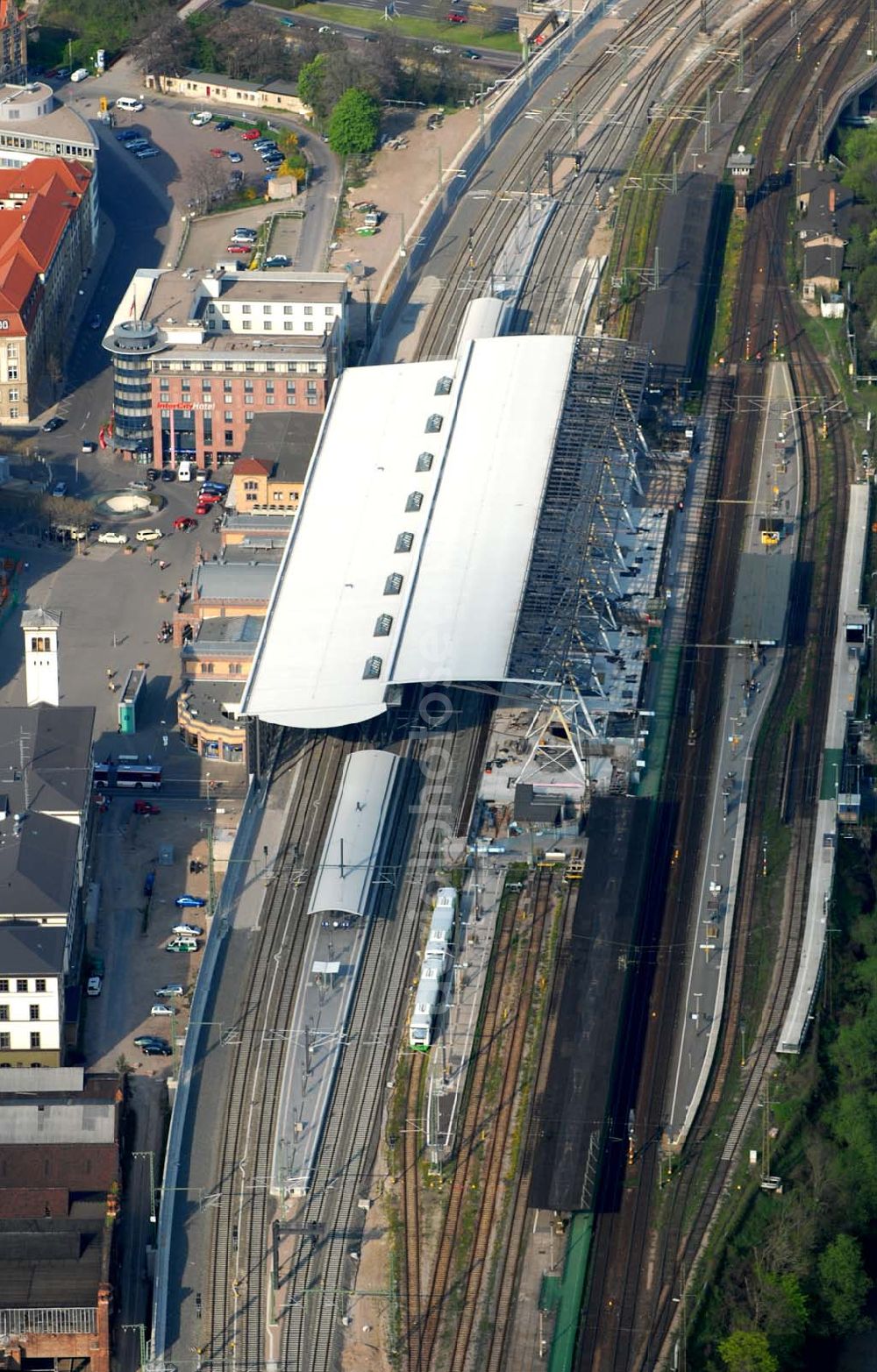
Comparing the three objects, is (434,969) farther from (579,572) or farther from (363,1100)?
(579,572)

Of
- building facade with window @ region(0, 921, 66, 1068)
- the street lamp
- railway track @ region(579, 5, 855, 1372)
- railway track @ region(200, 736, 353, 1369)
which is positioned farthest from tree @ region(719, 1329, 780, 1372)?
building facade with window @ region(0, 921, 66, 1068)

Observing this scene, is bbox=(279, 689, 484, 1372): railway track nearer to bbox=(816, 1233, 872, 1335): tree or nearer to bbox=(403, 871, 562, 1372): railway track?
bbox=(403, 871, 562, 1372): railway track

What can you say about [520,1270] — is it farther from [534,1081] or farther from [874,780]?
[874,780]

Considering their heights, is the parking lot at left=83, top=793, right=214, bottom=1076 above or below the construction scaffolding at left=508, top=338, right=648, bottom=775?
below

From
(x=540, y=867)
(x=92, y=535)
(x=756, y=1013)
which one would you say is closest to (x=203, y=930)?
(x=540, y=867)

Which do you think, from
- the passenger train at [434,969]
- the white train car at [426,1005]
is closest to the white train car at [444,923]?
the passenger train at [434,969]

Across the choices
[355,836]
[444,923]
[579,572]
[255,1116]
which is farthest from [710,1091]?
[579,572]
